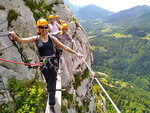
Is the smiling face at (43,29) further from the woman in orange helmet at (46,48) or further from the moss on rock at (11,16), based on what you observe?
the moss on rock at (11,16)

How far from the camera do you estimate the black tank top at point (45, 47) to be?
4980mm

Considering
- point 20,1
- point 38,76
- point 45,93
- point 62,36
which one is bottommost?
point 45,93

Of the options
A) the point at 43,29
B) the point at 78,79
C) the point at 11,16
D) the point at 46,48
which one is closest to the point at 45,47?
the point at 46,48

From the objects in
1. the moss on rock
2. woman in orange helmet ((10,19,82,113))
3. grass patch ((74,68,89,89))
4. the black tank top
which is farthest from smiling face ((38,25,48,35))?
grass patch ((74,68,89,89))

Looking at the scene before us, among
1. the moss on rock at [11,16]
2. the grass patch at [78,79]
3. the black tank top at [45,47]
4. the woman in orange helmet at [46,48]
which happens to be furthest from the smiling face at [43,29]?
the grass patch at [78,79]

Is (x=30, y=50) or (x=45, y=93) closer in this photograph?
(x=45, y=93)

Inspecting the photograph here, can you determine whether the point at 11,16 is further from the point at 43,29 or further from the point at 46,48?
the point at 46,48

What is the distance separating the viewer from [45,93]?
7.53 m

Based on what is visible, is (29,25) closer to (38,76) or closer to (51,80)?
(38,76)

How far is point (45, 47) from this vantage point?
5055mm

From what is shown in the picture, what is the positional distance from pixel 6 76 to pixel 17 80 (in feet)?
2.09

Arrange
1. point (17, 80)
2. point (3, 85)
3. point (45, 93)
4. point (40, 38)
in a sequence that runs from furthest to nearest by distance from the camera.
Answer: point (45, 93) < point (17, 80) < point (3, 85) < point (40, 38)

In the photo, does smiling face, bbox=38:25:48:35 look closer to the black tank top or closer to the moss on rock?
the black tank top

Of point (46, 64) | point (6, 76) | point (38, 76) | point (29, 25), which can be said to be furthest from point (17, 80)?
point (29, 25)
